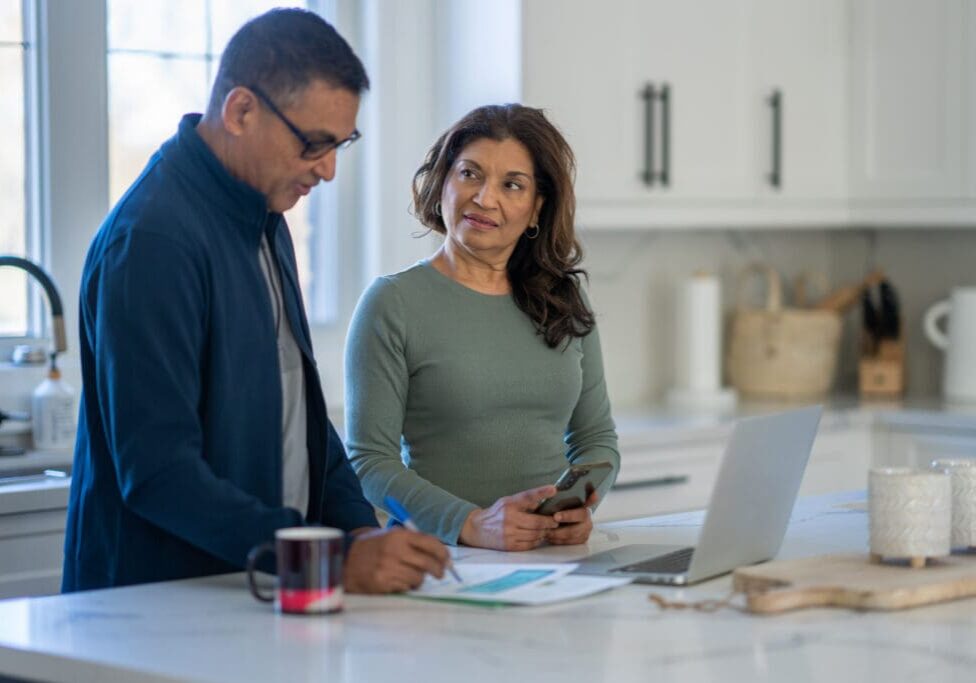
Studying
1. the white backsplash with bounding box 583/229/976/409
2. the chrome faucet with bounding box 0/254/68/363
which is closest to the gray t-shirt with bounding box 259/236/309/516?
the chrome faucet with bounding box 0/254/68/363

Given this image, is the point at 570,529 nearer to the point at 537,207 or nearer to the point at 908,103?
the point at 537,207

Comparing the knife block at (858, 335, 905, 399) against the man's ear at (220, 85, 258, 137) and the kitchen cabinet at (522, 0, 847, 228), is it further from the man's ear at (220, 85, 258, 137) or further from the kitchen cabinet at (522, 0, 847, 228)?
the man's ear at (220, 85, 258, 137)

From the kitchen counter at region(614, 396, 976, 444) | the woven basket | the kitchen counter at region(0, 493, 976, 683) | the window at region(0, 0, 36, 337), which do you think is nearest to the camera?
the kitchen counter at region(0, 493, 976, 683)

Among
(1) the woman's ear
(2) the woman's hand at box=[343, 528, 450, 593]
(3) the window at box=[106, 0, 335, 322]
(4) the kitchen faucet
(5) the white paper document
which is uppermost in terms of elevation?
(3) the window at box=[106, 0, 335, 322]

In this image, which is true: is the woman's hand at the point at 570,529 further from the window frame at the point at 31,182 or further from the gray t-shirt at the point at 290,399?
the window frame at the point at 31,182

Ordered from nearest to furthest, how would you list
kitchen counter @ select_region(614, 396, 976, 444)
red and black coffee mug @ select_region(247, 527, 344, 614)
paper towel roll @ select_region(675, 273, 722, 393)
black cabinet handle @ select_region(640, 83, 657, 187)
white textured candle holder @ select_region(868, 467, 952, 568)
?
red and black coffee mug @ select_region(247, 527, 344, 614)
white textured candle holder @ select_region(868, 467, 952, 568)
kitchen counter @ select_region(614, 396, 976, 444)
black cabinet handle @ select_region(640, 83, 657, 187)
paper towel roll @ select_region(675, 273, 722, 393)

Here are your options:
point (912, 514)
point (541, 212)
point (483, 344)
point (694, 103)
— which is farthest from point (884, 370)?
point (912, 514)

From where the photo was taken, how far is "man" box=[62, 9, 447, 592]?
1769mm

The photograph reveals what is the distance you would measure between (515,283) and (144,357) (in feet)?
3.04

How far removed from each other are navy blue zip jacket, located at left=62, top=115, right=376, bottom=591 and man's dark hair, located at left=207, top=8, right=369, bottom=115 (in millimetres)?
109

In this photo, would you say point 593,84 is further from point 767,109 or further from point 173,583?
point 173,583

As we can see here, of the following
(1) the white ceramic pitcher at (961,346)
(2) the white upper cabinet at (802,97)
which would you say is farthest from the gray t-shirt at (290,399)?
(1) the white ceramic pitcher at (961,346)

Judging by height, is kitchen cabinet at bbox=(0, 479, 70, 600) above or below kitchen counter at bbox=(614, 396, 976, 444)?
below

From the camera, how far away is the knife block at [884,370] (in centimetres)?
448
